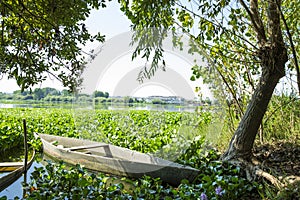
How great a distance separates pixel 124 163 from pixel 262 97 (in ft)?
6.32

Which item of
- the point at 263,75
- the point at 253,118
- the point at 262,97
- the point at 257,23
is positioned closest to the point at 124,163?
the point at 253,118

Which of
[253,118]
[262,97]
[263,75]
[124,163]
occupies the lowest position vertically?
[124,163]

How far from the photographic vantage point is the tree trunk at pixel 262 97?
367cm

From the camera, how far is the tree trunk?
12.1ft

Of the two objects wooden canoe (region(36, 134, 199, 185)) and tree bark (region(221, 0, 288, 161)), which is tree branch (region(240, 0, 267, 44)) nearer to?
tree bark (region(221, 0, 288, 161))

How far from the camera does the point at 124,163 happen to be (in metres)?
4.04

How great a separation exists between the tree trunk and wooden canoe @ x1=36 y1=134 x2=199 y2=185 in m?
0.71

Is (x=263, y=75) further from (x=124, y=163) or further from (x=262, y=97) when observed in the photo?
(x=124, y=163)

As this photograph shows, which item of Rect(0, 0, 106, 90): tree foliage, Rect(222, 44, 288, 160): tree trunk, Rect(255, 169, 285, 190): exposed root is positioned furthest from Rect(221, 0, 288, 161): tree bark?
Rect(0, 0, 106, 90): tree foliage

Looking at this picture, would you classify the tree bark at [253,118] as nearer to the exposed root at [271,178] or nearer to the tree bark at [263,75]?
the tree bark at [263,75]

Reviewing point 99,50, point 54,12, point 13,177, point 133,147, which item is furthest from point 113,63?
point 13,177

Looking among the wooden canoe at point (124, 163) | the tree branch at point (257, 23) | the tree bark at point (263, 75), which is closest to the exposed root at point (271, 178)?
the tree bark at point (263, 75)

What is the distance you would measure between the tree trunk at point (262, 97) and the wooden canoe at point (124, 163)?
2.34 ft

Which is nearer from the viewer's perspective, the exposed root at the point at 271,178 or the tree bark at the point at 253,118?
the exposed root at the point at 271,178
